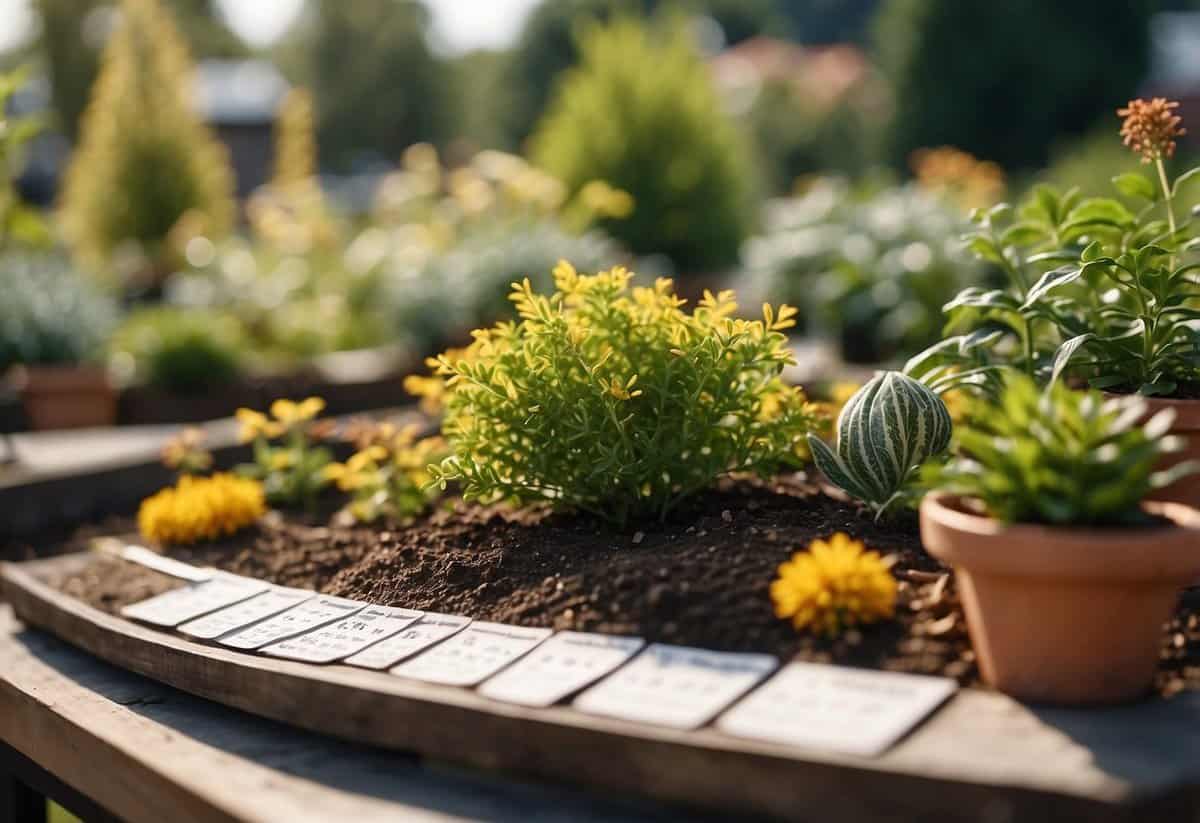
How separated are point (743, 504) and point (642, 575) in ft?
2.19

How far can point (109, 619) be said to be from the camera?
3010mm

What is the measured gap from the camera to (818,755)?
68.5 inches

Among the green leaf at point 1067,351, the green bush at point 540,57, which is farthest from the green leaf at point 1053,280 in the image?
the green bush at point 540,57

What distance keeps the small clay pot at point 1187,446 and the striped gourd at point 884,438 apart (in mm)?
426

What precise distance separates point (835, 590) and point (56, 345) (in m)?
5.76

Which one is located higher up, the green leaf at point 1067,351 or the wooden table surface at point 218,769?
the green leaf at point 1067,351

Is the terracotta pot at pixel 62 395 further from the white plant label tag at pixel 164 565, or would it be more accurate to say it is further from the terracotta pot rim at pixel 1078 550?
the terracotta pot rim at pixel 1078 550

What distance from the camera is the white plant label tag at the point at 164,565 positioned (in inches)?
124

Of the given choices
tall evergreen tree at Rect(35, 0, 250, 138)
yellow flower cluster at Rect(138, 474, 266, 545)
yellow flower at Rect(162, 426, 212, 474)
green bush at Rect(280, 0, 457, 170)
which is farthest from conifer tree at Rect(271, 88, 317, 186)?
green bush at Rect(280, 0, 457, 170)

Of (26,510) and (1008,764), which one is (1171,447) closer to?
(1008,764)

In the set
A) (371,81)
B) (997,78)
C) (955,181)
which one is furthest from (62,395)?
(371,81)

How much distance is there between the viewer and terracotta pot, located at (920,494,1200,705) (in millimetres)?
1851

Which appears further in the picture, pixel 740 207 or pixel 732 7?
pixel 732 7

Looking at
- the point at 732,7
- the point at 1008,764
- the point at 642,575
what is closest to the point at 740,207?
the point at 642,575
